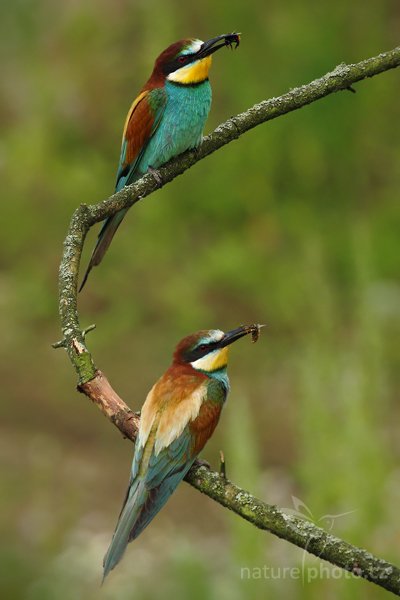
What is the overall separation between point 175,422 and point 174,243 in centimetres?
378

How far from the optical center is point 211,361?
1.65 metres

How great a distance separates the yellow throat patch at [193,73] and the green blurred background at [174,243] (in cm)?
171

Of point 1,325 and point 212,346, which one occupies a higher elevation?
point 1,325

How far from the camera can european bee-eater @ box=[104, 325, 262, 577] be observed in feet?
4.83

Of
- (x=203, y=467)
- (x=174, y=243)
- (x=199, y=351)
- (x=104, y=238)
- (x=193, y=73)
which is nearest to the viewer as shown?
(x=203, y=467)

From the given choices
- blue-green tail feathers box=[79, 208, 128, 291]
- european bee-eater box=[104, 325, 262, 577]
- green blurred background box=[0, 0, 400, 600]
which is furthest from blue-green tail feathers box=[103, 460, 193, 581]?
green blurred background box=[0, 0, 400, 600]

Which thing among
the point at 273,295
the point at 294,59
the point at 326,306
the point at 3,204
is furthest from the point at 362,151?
the point at 326,306

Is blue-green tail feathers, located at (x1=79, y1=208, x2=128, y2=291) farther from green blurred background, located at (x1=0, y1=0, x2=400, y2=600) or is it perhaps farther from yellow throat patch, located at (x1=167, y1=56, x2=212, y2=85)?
green blurred background, located at (x1=0, y1=0, x2=400, y2=600)

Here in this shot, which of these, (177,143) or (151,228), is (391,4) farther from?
(177,143)

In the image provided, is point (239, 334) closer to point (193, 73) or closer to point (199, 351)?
point (199, 351)

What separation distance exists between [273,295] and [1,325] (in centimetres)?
123

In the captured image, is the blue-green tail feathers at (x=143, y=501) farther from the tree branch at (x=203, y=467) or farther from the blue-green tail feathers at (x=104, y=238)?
the blue-green tail feathers at (x=104, y=238)

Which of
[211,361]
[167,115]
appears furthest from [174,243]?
[211,361]

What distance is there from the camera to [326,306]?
10.0ft
